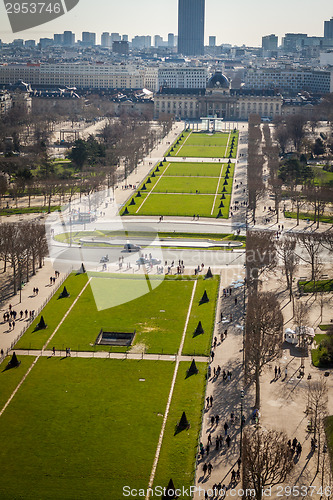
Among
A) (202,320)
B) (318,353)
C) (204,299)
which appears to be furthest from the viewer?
(204,299)

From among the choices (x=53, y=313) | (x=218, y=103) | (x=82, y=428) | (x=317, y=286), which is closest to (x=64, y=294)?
(x=53, y=313)

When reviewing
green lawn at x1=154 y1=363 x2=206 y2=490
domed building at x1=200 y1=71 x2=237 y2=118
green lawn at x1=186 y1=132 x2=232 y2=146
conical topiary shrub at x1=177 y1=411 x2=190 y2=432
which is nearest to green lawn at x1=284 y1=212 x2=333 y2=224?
green lawn at x1=154 y1=363 x2=206 y2=490

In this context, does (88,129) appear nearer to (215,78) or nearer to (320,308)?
(215,78)

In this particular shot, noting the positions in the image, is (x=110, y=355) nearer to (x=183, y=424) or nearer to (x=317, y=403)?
(x=183, y=424)

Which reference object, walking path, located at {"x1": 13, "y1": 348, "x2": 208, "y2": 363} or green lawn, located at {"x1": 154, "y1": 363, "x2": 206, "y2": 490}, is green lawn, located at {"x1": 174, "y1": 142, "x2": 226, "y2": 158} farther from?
green lawn, located at {"x1": 154, "y1": 363, "x2": 206, "y2": 490}

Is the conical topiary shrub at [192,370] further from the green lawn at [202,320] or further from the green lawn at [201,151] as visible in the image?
the green lawn at [201,151]

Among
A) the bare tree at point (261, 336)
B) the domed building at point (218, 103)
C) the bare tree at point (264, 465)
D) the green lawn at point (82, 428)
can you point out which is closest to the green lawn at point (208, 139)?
the domed building at point (218, 103)
